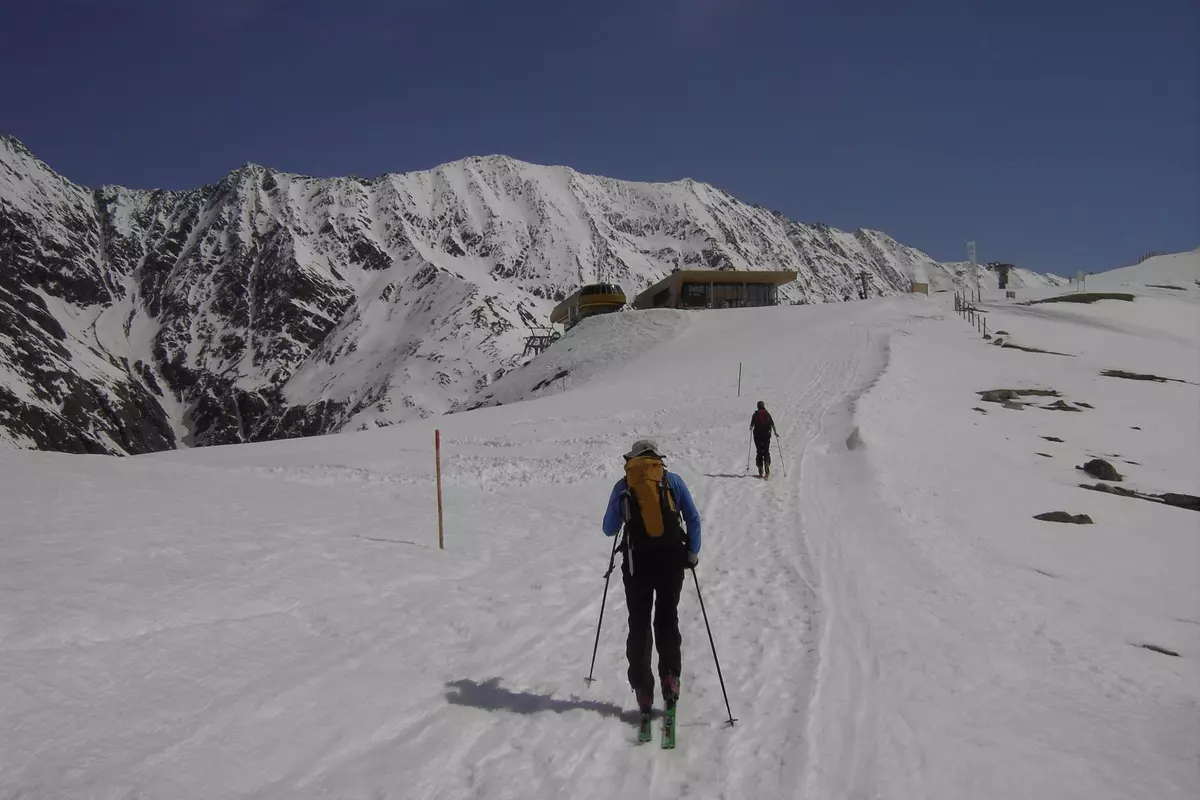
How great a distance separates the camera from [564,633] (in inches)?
307

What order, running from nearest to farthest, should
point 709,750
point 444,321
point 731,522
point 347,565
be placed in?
point 709,750 < point 347,565 < point 731,522 < point 444,321

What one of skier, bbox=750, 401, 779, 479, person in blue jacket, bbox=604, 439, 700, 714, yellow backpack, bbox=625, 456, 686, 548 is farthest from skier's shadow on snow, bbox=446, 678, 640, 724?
skier, bbox=750, 401, 779, 479

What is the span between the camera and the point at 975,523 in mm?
13297

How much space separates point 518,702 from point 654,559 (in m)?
1.85

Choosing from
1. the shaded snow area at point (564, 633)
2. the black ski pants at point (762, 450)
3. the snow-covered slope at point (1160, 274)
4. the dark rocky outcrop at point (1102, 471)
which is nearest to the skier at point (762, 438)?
the black ski pants at point (762, 450)

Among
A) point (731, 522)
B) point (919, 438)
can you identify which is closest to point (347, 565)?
point (731, 522)

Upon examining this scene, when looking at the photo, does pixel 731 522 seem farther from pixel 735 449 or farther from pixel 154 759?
pixel 154 759

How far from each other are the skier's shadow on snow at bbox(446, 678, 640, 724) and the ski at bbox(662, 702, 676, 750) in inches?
16.9

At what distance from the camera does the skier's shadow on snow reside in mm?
5934

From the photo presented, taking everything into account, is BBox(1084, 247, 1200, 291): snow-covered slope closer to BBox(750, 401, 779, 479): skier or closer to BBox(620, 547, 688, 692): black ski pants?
BBox(750, 401, 779, 479): skier

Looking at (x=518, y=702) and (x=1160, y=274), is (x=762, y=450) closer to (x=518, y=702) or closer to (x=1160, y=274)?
(x=518, y=702)

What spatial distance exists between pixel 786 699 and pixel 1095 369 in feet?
117

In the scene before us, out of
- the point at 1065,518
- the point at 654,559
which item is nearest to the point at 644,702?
the point at 654,559

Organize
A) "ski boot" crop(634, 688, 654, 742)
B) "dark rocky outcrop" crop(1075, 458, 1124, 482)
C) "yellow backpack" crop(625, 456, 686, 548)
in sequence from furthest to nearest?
"dark rocky outcrop" crop(1075, 458, 1124, 482) → "ski boot" crop(634, 688, 654, 742) → "yellow backpack" crop(625, 456, 686, 548)
